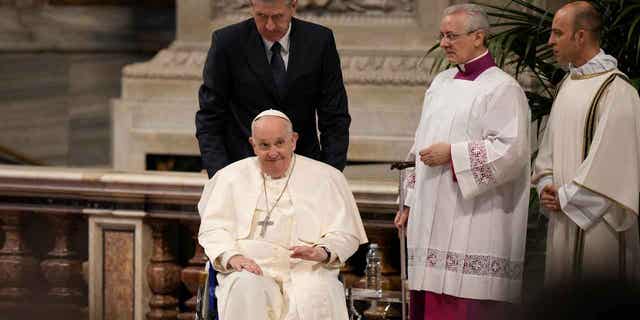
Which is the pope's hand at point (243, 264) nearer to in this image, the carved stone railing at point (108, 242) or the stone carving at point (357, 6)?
the carved stone railing at point (108, 242)

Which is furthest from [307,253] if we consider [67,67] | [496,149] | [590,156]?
[67,67]

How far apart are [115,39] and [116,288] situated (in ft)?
13.5

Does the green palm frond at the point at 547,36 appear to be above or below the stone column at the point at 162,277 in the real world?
above

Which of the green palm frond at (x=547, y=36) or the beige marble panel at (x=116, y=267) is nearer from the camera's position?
the green palm frond at (x=547, y=36)

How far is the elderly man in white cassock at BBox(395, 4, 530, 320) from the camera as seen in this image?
415 centimetres

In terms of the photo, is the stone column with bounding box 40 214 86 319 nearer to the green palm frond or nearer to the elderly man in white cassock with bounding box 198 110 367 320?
the elderly man in white cassock with bounding box 198 110 367 320

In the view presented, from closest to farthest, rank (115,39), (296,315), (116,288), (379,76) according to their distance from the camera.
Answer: (296,315) → (116,288) → (379,76) → (115,39)

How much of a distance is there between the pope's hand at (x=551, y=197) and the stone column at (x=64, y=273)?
2476mm

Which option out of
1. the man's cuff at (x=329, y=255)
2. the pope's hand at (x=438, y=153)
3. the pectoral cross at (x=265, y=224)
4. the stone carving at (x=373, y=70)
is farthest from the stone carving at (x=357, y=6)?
the man's cuff at (x=329, y=255)

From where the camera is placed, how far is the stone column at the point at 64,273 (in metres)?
5.51

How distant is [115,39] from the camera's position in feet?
29.8

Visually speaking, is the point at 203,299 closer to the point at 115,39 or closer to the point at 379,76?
the point at 379,76

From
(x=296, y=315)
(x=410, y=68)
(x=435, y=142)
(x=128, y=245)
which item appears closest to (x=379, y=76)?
(x=410, y=68)

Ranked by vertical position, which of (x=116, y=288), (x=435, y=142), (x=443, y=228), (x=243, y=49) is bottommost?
(x=116, y=288)
